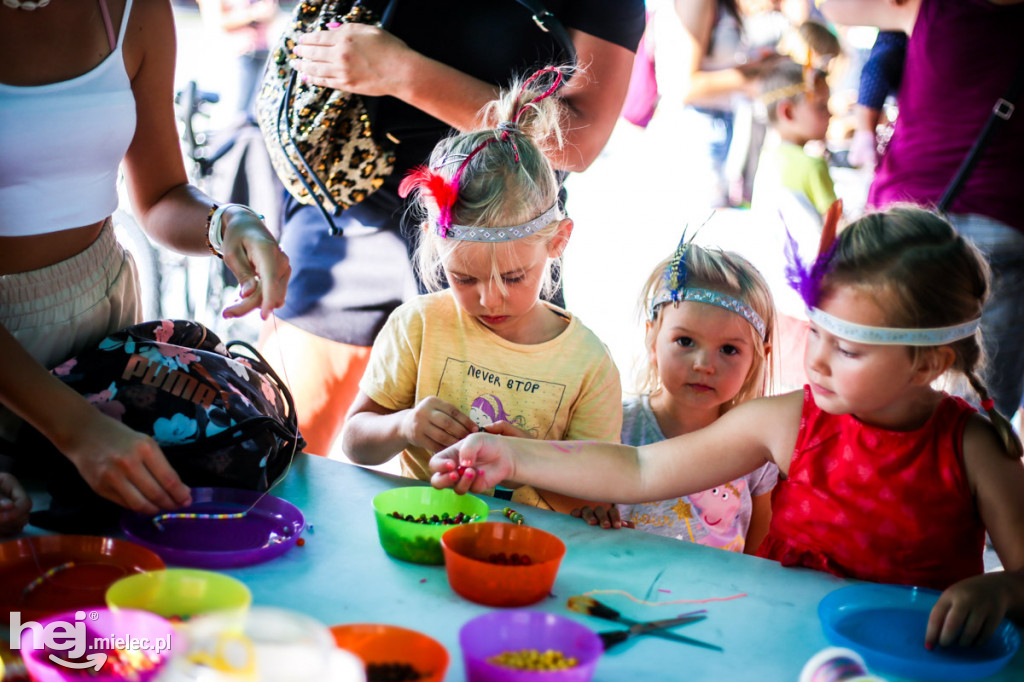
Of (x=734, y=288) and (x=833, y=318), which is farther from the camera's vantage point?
(x=734, y=288)

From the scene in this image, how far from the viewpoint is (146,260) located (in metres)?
3.83

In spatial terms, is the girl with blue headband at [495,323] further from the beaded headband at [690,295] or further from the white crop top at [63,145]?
the white crop top at [63,145]

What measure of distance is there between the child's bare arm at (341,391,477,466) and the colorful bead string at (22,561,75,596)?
1.93 feet

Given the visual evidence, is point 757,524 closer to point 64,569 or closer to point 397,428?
point 397,428

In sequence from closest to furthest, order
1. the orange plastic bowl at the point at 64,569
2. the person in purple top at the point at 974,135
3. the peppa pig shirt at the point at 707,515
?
1. the orange plastic bowl at the point at 64,569
2. the peppa pig shirt at the point at 707,515
3. the person in purple top at the point at 974,135

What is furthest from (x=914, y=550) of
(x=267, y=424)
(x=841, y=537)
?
(x=267, y=424)

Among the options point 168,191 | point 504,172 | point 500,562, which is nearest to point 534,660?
point 500,562

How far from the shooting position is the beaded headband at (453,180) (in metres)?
1.52

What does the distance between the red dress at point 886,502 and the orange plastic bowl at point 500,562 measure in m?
0.37

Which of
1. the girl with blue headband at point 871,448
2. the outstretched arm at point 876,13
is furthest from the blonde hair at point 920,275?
the outstretched arm at point 876,13

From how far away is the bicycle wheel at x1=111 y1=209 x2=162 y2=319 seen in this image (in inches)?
146

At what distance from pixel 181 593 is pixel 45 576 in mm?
179

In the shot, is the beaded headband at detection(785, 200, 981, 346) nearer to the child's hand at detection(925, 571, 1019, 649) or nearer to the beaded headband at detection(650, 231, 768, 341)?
the child's hand at detection(925, 571, 1019, 649)

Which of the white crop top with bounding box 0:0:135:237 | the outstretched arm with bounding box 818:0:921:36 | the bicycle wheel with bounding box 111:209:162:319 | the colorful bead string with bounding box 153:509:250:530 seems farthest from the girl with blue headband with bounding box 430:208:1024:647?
the bicycle wheel with bounding box 111:209:162:319
